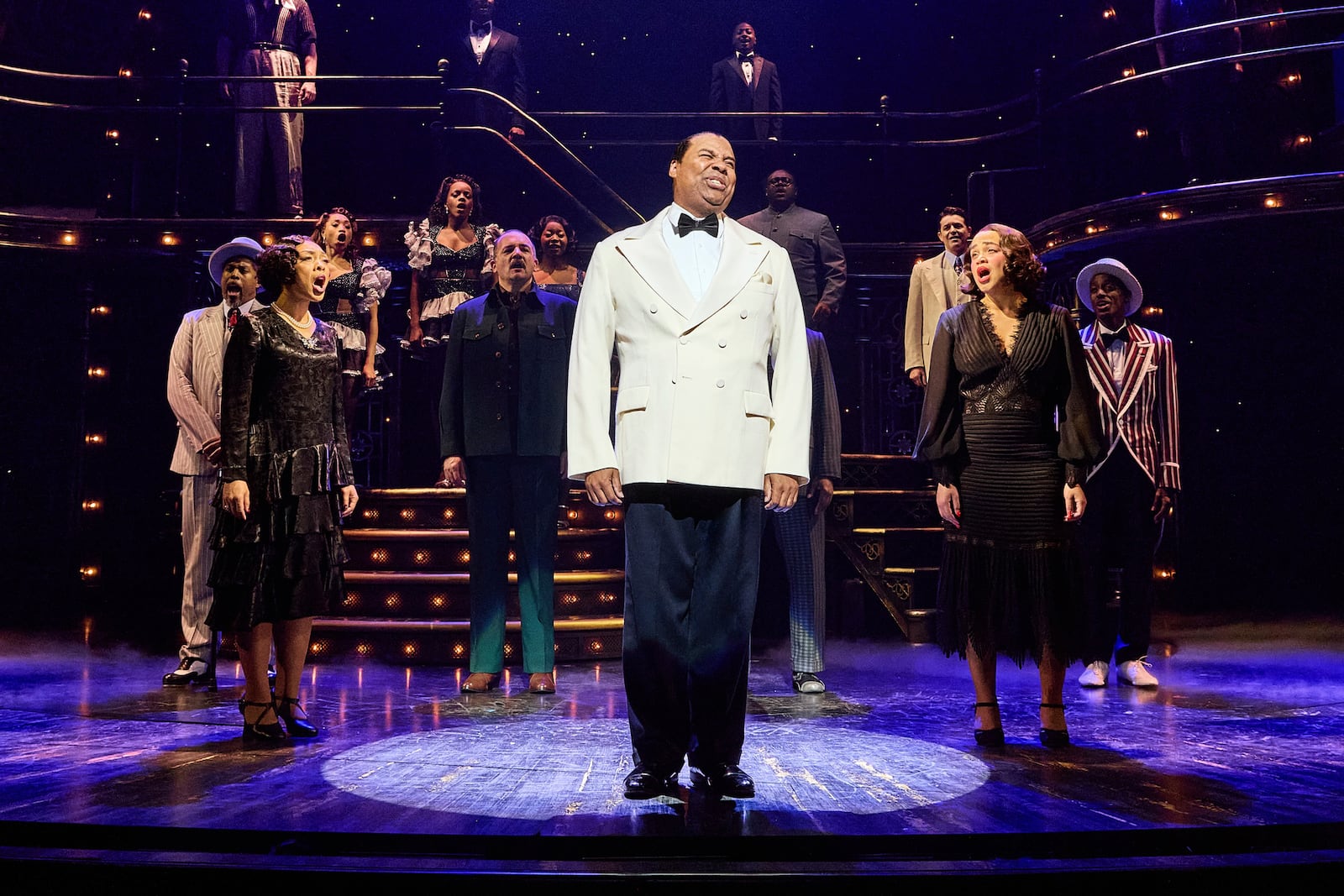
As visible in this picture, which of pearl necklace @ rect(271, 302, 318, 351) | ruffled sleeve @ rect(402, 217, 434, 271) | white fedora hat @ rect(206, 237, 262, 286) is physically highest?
ruffled sleeve @ rect(402, 217, 434, 271)

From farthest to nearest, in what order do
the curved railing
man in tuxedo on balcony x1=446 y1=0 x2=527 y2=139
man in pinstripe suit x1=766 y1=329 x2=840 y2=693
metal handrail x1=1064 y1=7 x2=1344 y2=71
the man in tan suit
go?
man in tuxedo on balcony x1=446 y1=0 x2=527 y2=139 < the curved railing < metal handrail x1=1064 y1=7 x2=1344 y2=71 < the man in tan suit < man in pinstripe suit x1=766 y1=329 x2=840 y2=693

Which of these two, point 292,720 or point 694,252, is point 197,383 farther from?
point 694,252

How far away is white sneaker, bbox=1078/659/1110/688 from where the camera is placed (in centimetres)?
487

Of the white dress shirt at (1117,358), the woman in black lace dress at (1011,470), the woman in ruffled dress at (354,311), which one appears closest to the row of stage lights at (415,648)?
the woman in ruffled dress at (354,311)

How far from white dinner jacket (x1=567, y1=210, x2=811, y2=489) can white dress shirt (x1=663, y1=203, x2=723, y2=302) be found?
26mm

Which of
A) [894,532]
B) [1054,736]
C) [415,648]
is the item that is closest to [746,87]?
[894,532]

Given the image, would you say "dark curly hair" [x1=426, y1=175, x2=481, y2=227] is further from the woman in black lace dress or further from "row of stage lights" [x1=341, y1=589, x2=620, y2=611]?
the woman in black lace dress

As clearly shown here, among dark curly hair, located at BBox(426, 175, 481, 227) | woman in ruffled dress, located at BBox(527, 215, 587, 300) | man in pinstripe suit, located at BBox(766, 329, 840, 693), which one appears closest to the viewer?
man in pinstripe suit, located at BBox(766, 329, 840, 693)

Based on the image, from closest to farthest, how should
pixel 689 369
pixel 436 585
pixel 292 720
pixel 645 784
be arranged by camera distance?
pixel 645 784 → pixel 689 369 → pixel 292 720 → pixel 436 585

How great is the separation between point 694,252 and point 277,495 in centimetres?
167

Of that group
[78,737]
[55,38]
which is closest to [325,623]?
[78,737]

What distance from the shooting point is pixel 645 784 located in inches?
103

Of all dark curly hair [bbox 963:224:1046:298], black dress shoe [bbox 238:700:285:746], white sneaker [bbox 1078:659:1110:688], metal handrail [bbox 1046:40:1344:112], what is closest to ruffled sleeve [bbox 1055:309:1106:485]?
dark curly hair [bbox 963:224:1046:298]

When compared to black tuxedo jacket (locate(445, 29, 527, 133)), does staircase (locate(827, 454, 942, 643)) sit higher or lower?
lower
